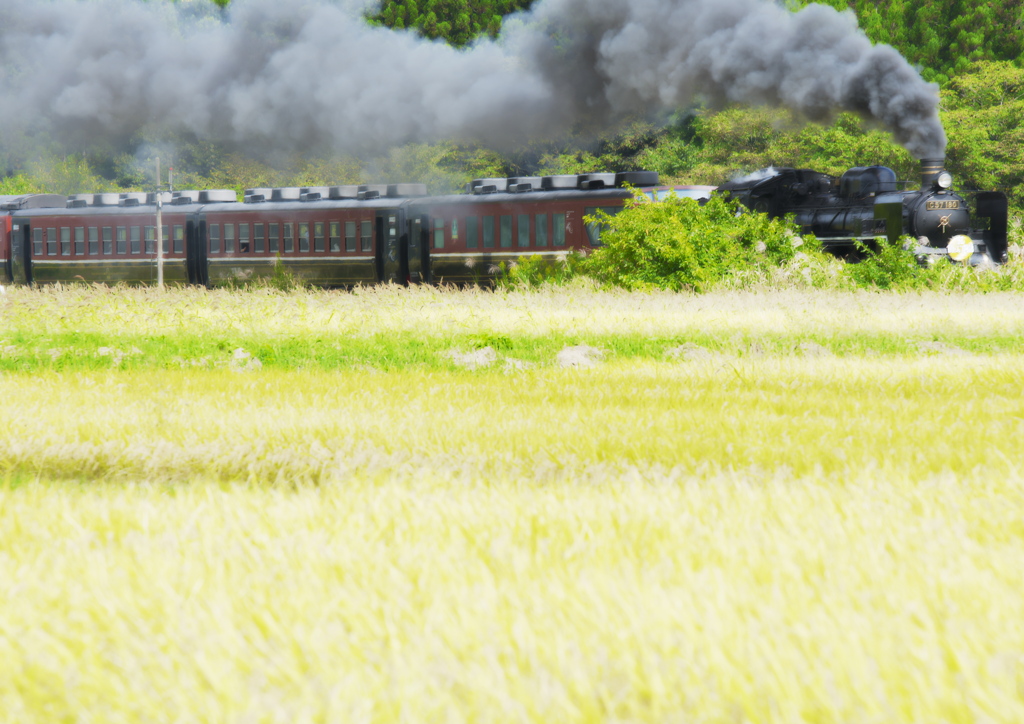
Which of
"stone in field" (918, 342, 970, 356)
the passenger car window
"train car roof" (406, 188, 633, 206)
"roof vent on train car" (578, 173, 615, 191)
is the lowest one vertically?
"stone in field" (918, 342, 970, 356)

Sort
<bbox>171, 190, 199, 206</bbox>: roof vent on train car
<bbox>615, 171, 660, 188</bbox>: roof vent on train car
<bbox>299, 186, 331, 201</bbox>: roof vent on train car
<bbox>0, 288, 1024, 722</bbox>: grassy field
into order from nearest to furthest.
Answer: <bbox>0, 288, 1024, 722</bbox>: grassy field < <bbox>615, 171, 660, 188</bbox>: roof vent on train car < <bbox>299, 186, 331, 201</bbox>: roof vent on train car < <bbox>171, 190, 199, 206</bbox>: roof vent on train car

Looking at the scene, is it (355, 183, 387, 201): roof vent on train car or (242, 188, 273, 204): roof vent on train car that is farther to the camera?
(242, 188, 273, 204): roof vent on train car

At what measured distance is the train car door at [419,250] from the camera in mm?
28422

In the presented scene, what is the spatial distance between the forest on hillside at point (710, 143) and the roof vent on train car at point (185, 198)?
14.2ft

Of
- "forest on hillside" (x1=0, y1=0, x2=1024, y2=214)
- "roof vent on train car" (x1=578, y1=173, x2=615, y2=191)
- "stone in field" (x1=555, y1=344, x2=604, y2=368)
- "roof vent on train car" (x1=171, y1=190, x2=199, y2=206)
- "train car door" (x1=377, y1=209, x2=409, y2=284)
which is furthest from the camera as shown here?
"forest on hillside" (x1=0, y1=0, x2=1024, y2=214)

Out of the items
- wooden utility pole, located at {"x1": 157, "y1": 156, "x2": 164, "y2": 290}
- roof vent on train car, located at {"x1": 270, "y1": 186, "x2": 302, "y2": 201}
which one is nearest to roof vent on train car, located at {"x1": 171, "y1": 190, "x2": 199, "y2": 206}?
wooden utility pole, located at {"x1": 157, "y1": 156, "x2": 164, "y2": 290}

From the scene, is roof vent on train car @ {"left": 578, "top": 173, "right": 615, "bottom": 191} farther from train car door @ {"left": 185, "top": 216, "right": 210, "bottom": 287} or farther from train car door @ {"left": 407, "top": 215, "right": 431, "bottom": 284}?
train car door @ {"left": 185, "top": 216, "right": 210, "bottom": 287}

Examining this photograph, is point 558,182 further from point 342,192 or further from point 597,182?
point 342,192

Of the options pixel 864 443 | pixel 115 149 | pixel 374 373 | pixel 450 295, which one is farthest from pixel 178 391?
pixel 115 149

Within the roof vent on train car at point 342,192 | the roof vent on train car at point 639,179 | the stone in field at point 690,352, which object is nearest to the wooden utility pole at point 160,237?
the roof vent on train car at point 342,192

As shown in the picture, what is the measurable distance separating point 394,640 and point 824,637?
0.87m

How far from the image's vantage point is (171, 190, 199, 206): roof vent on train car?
110ft

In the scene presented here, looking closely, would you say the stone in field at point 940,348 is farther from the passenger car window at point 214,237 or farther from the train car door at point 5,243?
the train car door at point 5,243

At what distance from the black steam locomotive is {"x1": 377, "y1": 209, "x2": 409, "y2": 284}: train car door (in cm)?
791
